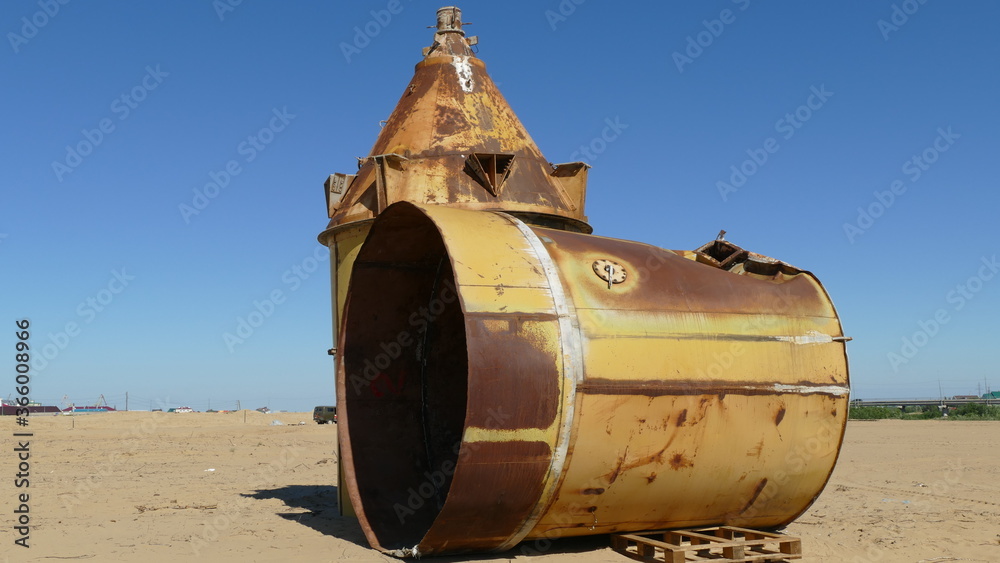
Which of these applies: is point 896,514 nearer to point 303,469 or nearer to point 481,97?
point 481,97

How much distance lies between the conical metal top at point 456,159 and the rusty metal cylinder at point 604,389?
119 cm

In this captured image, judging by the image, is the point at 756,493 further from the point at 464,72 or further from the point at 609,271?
the point at 464,72

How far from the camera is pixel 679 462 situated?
22.8 feet

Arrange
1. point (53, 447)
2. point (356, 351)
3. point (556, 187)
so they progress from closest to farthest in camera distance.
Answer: point (356, 351), point (556, 187), point (53, 447)

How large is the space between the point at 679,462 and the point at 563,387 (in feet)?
4.24

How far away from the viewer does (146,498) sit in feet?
37.5

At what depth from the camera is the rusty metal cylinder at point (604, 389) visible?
6.32m

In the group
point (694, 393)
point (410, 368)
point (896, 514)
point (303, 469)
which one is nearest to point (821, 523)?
point (896, 514)

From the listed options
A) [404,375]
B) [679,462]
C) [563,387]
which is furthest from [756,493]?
[404,375]

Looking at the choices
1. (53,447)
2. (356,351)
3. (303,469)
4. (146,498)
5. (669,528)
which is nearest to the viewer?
(669,528)

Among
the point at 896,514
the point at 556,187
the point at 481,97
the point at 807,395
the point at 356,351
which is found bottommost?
the point at 896,514

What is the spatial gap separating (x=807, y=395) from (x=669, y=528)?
164 centimetres

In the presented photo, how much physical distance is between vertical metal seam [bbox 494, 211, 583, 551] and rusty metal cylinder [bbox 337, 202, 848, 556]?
0.01m

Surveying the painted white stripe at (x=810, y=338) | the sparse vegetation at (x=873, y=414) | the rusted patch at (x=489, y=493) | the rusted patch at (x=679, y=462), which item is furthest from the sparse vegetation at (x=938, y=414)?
the rusted patch at (x=489, y=493)
